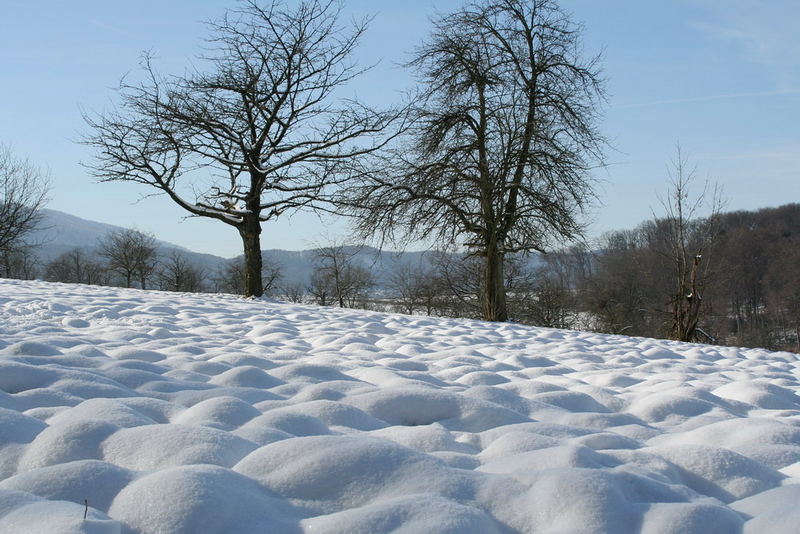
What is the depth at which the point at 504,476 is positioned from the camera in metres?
1.63

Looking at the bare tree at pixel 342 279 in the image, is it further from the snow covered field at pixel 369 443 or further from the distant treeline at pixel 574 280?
the snow covered field at pixel 369 443

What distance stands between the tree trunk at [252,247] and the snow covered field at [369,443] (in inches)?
257

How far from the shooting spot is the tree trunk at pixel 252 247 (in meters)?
11.2

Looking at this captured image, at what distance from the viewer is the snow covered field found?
1.39 m

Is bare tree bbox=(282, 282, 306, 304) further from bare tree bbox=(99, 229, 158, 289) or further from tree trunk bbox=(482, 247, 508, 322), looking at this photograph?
tree trunk bbox=(482, 247, 508, 322)

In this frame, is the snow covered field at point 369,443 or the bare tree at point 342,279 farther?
the bare tree at point 342,279

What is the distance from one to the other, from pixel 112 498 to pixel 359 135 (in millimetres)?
10349

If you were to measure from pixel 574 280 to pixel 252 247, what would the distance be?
110ft

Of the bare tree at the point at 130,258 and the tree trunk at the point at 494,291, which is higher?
the bare tree at the point at 130,258

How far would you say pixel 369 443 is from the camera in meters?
1.72

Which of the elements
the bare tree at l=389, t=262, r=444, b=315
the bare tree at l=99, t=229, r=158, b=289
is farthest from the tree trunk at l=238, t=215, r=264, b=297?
the bare tree at l=99, t=229, r=158, b=289

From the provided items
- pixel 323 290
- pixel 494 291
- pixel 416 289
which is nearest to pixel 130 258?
pixel 323 290

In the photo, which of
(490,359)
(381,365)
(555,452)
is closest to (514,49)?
(490,359)

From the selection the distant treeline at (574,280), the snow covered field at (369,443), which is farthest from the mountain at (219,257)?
the snow covered field at (369,443)
